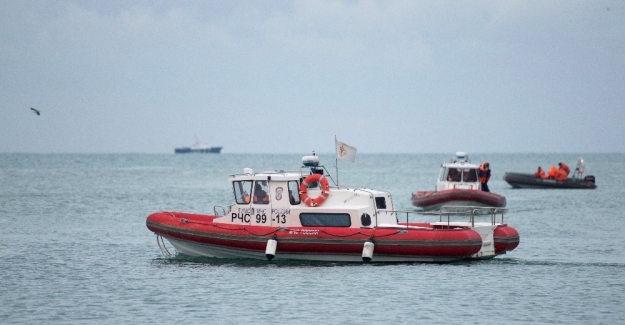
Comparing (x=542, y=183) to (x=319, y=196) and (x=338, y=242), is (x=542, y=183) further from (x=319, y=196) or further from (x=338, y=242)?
(x=338, y=242)

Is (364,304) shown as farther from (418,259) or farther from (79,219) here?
(79,219)

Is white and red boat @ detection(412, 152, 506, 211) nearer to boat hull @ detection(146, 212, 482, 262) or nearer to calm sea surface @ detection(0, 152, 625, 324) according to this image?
calm sea surface @ detection(0, 152, 625, 324)

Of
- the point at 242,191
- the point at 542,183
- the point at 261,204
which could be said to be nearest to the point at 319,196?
the point at 261,204

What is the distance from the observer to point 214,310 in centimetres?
1906

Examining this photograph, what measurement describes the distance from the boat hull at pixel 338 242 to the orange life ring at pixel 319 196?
73cm

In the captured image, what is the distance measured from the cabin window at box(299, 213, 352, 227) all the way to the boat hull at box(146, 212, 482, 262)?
1.03 ft

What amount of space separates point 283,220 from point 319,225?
3.26 ft

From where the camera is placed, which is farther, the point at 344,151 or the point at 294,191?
the point at 344,151

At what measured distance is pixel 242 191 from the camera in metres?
24.5

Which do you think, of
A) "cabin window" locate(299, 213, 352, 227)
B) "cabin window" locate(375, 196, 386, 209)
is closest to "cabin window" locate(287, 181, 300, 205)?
"cabin window" locate(299, 213, 352, 227)

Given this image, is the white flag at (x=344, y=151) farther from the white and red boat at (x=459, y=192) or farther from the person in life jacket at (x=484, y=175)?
the person in life jacket at (x=484, y=175)

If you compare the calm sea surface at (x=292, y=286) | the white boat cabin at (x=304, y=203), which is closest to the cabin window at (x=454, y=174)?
the calm sea surface at (x=292, y=286)

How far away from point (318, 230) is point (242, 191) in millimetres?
2511

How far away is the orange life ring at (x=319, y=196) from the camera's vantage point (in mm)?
23734
